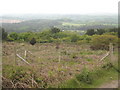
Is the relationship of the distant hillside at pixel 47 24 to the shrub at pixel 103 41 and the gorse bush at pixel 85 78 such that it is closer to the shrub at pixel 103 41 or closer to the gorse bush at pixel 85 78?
the shrub at pixel 103 41

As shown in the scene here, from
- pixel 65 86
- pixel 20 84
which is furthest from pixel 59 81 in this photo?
pixel 20 84

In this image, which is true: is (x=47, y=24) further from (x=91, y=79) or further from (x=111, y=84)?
(x=111, y=84)

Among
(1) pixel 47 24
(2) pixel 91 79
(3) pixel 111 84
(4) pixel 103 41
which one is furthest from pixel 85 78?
(1) pixel 47 24

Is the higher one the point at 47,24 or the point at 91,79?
the point at 47,24

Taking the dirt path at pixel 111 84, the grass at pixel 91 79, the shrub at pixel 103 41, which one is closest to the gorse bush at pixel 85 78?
the grass at pixel 91 79

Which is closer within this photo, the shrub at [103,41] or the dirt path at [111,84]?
the dirt path at [111,84]

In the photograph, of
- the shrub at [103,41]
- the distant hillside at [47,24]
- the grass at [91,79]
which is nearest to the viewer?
the grass at [91,79]

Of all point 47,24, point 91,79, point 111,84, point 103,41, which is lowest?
point 111,84

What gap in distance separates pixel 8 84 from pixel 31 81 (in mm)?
591

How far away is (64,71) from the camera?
577 centimetres

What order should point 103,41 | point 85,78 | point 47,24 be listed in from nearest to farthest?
point 85,78
point 103,41
point 47,24

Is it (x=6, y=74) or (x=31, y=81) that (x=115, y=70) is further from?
(x=6, y=74)

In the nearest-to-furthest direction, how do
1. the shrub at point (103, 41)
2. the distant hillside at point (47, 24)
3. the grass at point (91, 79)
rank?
the grass at point (91, 79)
the shrub at point (103, 41)
the distant hillside at point (47, 24)

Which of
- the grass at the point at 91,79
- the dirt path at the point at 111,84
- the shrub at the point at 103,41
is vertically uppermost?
the shrub at the point at 103,41
